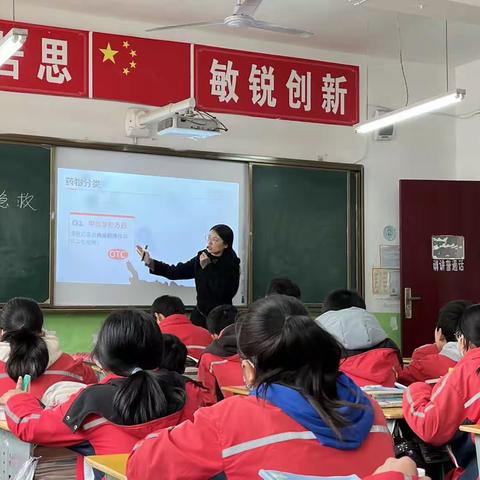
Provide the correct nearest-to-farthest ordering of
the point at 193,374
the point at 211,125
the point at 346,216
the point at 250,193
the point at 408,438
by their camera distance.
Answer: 1. the point at 408,438
2. the point at 193,374
3. the point at 211,125
4. the point at 250,193
5. the point at 346,216

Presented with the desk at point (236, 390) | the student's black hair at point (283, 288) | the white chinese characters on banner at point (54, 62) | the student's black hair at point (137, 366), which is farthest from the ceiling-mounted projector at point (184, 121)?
the student's black hair at point (137, 366)

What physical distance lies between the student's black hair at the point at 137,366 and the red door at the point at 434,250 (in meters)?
5.09

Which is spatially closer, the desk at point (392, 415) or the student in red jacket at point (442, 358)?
the desk at point (392, 415)

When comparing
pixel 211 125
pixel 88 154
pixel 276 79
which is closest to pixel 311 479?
pixel 211 125

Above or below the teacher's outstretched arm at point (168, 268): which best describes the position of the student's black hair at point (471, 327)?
below

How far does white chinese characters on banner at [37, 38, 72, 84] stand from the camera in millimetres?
5891

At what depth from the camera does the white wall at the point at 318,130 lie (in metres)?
5.96

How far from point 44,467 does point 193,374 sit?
1.92 meters

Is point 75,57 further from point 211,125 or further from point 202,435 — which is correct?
point 202,435

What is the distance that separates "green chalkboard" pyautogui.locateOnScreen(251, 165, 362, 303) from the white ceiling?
1075 millimetres

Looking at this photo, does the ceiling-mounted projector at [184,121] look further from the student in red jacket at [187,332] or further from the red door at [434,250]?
the red door at [434,250]

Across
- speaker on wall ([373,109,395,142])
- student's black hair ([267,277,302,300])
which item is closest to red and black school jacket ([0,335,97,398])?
student's black hair ([267,277,302,300])

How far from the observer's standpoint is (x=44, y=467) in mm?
2617

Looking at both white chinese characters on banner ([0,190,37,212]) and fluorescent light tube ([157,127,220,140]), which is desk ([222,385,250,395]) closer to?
fluorescent light tube ([157,127,220,140])
